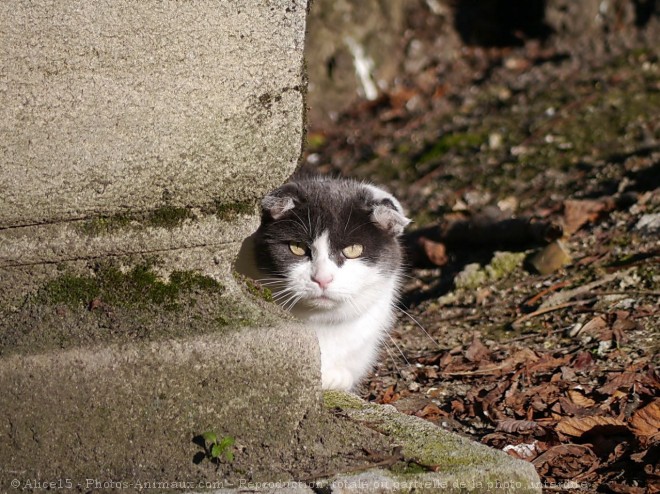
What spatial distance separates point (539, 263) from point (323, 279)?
5.00ft

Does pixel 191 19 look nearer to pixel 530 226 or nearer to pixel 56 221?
pixel 56 221

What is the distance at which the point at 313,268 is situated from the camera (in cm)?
318

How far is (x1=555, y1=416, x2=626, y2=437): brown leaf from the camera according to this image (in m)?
2.71

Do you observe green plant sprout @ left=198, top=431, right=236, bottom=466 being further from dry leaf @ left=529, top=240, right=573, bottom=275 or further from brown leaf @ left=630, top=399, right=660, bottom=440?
dry leaf @ left=529, top=240, right=573, bottom=275

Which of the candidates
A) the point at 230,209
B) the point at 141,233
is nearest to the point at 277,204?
the point at 230,209

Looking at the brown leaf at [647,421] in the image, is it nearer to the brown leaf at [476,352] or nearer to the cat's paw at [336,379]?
the brown leaf at [476,352]

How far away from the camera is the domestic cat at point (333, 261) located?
3.20m

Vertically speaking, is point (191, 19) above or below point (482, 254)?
above

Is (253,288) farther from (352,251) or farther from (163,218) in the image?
(352,251)

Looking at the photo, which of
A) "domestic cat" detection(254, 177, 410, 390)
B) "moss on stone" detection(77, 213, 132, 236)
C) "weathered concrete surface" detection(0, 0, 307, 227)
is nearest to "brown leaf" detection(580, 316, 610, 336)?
"domestic cat" detection(254, 177, 410, 390)

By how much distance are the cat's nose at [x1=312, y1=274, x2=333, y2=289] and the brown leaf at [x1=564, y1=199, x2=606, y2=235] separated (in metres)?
1.86

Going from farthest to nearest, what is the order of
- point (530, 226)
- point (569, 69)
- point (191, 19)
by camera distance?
point (569, 69)
point (530, 226)
point (191, 19)

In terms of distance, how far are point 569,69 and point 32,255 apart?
6.23 meters

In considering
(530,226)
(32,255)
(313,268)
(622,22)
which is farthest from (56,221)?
(622,22)
